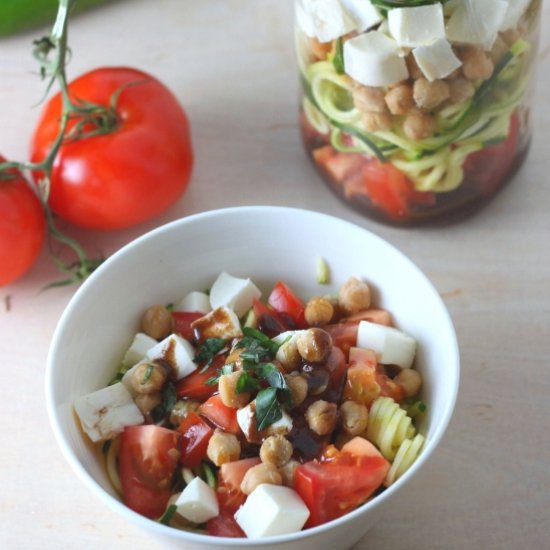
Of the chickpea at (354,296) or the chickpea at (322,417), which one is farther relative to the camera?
the chickpea at (354,296)

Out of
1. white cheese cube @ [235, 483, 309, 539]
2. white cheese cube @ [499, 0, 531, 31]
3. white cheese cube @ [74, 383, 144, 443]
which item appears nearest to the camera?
white cheese cube @ [235, 483, 309, 539]

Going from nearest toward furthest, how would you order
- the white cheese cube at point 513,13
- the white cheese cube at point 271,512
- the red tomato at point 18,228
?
the white cheese cube at point 271,512
the white cheese cube at point 513,13
the red tomato at point 18,228

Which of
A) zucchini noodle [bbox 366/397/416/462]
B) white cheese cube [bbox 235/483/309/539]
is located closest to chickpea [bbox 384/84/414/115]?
zucchini noodle [bbox 366/397/416/462]

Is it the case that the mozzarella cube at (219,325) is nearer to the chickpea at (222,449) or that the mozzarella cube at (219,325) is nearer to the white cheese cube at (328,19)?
the chickpea at (222,449)

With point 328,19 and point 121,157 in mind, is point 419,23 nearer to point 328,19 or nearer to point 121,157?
point 328,19

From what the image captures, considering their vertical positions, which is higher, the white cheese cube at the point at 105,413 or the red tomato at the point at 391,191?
the red tomato at the point at 391,191

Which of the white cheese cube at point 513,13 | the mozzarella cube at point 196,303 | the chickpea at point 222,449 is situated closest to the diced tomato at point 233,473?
the chickpea at point 222,449

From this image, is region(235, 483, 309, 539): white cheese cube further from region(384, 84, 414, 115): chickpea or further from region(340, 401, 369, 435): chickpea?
region(384, 84, 414, 115): chickpea
